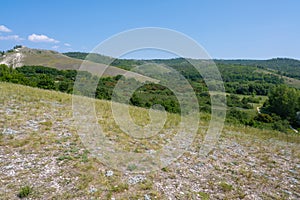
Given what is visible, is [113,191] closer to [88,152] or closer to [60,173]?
[60,173]

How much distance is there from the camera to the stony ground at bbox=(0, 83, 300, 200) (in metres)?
5.28

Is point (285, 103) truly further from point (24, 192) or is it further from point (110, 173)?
point (24, 192)

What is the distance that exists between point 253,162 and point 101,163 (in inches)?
249

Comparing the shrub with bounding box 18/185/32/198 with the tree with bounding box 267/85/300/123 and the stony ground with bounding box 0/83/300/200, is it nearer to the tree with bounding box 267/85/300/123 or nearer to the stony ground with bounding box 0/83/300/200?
the stony ground with bounding box 0/83/300/200

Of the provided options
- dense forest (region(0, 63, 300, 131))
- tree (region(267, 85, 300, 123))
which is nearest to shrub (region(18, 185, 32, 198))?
dense forest (region(0, 63, 300, 131))

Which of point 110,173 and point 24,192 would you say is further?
point 110,173

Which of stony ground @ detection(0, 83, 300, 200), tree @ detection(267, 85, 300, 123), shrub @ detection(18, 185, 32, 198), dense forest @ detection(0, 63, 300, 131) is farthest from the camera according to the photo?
tree @ detection(267, 85, 300, 123)

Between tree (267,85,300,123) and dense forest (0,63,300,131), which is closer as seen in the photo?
dense forest (0,63,300,131)

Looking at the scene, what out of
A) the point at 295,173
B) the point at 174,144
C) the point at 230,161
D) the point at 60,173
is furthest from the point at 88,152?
the point at 295,173

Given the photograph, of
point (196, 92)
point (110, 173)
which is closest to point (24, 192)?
point (110, 173)

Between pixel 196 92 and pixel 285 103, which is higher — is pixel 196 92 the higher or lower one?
the higher one

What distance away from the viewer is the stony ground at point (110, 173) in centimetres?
528

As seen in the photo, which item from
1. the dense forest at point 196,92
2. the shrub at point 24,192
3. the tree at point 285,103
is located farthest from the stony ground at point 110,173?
the tree at point 285,103

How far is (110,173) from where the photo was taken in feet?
20.3
